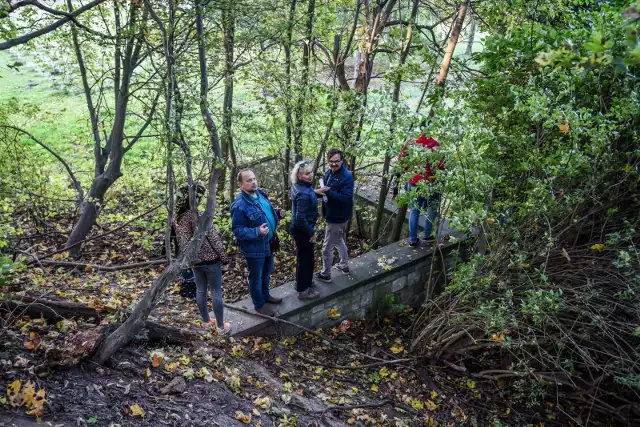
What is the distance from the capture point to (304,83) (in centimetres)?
726

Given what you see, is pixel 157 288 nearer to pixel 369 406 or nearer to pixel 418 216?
pixel 369 406

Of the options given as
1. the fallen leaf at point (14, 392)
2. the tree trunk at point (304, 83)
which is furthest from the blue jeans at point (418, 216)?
the fallen leaf at point (14, 392)

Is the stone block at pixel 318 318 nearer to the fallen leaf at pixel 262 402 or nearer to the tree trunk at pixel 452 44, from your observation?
the fallen leaf at pixel 262 402

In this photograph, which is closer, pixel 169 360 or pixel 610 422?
pixel 169 360

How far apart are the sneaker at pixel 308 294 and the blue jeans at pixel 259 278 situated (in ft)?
1.46

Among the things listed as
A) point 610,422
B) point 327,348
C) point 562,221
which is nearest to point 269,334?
point 327,348

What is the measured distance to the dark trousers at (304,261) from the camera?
221 inches

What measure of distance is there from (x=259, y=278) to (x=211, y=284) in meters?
0.63

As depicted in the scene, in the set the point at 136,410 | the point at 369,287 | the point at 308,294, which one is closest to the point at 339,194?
the point at 308,294

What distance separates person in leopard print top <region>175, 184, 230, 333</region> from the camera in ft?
15.3

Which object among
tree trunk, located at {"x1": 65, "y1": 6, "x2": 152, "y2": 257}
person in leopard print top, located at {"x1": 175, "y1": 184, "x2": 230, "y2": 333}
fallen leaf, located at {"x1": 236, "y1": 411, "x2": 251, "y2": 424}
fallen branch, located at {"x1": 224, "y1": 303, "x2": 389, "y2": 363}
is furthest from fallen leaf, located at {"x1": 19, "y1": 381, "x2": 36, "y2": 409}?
tree trunk, located at {"x1": 65, "y1": 6, "x2": 152, "y2": 257}

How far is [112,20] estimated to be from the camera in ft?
26.2

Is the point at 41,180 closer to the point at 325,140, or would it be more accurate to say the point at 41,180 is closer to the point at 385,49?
the point at 325,140

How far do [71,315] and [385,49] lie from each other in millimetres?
6112
